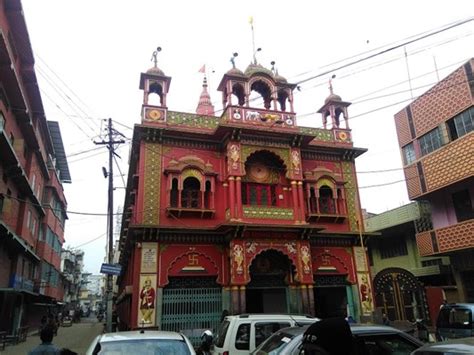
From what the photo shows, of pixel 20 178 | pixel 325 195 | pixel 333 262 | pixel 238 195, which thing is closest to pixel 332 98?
pixel 325 195

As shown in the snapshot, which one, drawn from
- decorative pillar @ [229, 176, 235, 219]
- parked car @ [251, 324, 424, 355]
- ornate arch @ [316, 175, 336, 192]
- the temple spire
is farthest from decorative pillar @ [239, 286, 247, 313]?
the temple spire

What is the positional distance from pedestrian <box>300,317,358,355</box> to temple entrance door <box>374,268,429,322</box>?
14962 millimetres

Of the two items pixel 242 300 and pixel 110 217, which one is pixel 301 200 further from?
pixel 110 217

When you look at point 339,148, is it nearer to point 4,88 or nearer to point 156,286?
point 156,286

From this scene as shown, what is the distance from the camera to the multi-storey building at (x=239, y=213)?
16625 mm

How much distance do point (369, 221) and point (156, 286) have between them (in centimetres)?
2082

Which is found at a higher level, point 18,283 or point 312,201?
point 312,201

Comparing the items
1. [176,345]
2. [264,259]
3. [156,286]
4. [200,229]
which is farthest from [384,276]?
[176,345]

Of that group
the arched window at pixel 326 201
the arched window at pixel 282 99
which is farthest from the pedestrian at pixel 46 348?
the arched window at pixel 282 99

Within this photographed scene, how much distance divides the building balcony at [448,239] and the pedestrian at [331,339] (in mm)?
19436

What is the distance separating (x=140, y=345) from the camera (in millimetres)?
5449

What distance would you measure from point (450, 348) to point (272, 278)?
14304mm

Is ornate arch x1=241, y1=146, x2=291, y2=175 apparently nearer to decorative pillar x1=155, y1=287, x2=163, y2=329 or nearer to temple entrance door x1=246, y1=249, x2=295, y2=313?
temple entrance door x1=246, y1=249, x2=295, y2=313

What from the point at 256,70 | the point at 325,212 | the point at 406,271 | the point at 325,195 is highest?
the point at 256,70
